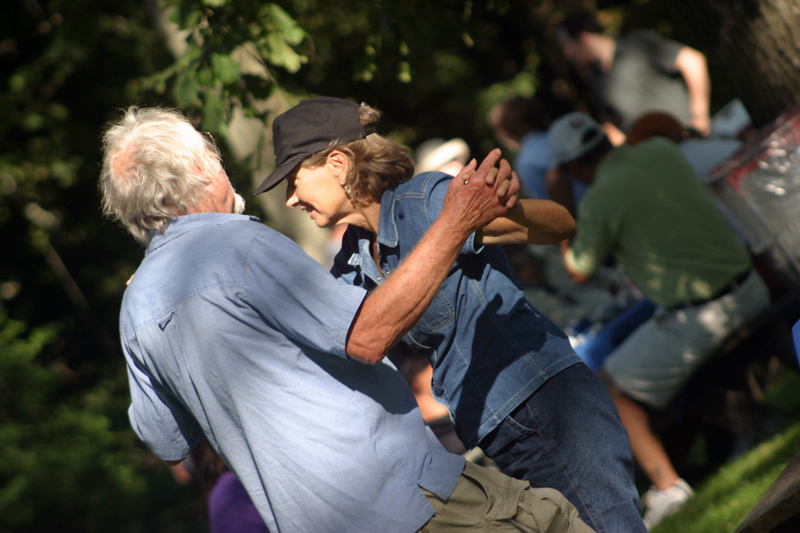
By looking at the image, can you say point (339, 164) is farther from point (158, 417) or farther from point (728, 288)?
point (728, 288)

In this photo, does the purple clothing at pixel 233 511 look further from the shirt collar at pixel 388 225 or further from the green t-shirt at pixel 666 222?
the green t-shirt at pixel 666 222

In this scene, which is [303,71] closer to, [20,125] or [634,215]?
[20,125]

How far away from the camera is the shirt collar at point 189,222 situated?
1.67 m

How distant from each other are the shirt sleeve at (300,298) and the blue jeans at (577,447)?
60 cm

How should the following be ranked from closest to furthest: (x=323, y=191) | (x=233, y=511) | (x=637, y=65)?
(x=323, y=191) → (x=233, y=511) → (x=637, y=65)

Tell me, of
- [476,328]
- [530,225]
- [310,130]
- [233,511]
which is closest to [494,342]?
[476,328]

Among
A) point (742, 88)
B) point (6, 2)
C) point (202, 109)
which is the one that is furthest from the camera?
point (6, 2)

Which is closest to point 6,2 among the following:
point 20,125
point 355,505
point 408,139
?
point 20,125

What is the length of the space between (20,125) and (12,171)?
0.60 meters

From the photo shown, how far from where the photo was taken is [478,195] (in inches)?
62.6

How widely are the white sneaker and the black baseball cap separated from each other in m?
2.40

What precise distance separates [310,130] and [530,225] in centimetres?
62

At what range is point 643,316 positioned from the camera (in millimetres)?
3689

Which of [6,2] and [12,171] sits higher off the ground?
[6,2]
